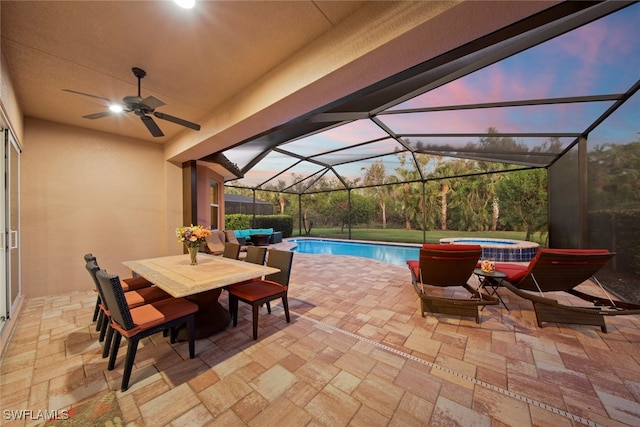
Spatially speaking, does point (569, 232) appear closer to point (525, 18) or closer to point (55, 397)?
point (525, 18)

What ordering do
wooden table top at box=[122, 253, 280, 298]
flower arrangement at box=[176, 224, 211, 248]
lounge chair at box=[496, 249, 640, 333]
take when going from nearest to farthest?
wooden table top at box=[122, 253, 280, 298] < lounge chair at box=[496, 249, 640, 333] < flower arrangement at box=[176, 224, 211, 248]

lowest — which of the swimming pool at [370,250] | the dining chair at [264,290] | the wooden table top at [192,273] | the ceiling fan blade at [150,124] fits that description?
the swimming pool at [370,250]

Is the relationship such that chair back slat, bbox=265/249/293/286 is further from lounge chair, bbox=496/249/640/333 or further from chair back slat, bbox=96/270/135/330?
lounge chair, bbox=496/249/640/333

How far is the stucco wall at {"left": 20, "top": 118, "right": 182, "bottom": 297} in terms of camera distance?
12.5 ft

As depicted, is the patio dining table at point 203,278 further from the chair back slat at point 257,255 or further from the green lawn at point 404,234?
the green lawn at point 404,234

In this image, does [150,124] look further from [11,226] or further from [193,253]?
[11,226]

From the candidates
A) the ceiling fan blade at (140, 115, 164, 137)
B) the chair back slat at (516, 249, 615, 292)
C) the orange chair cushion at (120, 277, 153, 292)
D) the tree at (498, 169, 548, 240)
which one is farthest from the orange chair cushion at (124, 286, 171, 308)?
the tree at (498, 169, 548, 240)

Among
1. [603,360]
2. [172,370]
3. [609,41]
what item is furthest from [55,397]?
[609,41]

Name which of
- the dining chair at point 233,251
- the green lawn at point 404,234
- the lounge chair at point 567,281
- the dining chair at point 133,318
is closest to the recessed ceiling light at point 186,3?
the dining chair at point 133,318

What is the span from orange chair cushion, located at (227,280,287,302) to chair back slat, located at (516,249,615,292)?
309cm

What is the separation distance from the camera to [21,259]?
371 centimetres

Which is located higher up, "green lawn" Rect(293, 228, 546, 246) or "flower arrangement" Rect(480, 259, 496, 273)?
"flower arrangement" Rect(480, 259, 496, 273)

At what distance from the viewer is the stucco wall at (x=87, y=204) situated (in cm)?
380

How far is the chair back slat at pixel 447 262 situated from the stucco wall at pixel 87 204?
517 cm
